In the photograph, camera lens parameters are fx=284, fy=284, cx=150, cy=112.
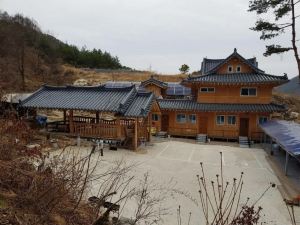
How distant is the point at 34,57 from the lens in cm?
5006

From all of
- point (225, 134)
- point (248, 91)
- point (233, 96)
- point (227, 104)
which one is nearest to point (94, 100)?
point (227, 104)

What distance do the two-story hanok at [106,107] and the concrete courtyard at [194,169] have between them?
A: 4.55 ft

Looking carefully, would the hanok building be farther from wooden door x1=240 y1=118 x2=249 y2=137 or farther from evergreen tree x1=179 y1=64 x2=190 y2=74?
evergreen tree x1=179 y1=64 x2=190 y2=74

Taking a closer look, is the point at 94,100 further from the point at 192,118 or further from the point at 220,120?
the point at 220,120

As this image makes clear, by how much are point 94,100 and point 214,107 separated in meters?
11.2

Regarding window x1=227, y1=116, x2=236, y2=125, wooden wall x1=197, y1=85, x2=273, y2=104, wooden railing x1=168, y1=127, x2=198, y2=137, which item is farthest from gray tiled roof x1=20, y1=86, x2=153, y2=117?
window x1=227, y1=116, x2=236, y2=125

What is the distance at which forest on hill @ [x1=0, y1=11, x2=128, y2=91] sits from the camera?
40406 mm

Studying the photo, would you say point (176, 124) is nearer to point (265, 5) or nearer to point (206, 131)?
point (206, 131)

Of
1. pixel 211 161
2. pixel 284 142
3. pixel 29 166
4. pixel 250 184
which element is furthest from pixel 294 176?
pixel 29 166

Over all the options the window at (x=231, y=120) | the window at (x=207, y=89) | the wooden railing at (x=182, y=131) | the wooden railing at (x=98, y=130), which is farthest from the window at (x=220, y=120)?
the wooden railing at (x=98, y=130)

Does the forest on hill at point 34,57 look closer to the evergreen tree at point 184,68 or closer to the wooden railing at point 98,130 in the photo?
the wooden railing at point 98,130

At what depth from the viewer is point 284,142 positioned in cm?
1480

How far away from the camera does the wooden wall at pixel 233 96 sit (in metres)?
25.5

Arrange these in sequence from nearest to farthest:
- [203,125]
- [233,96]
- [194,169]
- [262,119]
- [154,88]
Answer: [194,169] → [262,119] → [233,96] → [203,125] → [154,88]
